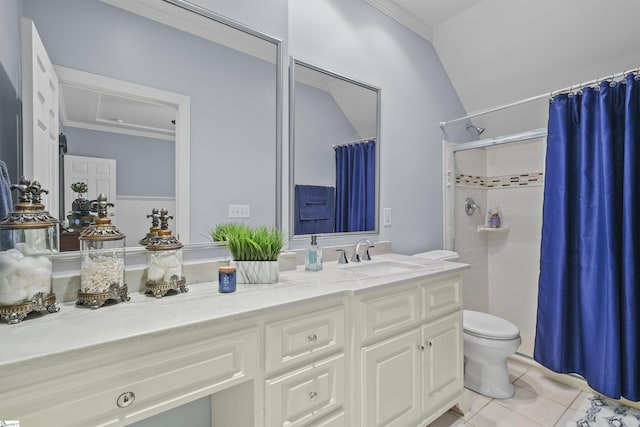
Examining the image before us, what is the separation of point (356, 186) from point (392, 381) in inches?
44.2

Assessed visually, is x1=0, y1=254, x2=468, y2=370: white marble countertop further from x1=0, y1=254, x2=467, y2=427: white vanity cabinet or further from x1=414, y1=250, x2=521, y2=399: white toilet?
x1=414, y1=250, x2=521, y2=399: white toilet

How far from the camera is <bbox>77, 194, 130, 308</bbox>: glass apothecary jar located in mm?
1034

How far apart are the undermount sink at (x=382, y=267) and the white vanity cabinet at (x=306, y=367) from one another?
55 cm

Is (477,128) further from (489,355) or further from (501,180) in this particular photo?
(489,355)

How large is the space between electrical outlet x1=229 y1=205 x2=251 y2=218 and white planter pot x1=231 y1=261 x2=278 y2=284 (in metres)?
0.29

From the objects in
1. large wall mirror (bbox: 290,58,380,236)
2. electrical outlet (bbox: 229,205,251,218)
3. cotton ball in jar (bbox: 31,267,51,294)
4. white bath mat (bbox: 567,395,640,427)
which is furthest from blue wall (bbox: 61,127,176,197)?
white bath mat (bbox: 567,395,640,427)

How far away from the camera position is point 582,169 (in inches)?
77.6

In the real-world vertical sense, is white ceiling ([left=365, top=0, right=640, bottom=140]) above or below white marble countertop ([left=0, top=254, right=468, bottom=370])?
above

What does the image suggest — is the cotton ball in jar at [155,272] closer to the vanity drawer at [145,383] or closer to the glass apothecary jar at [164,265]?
the glass apothecary jar at [164,265]

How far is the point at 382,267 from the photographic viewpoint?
6.37 feet

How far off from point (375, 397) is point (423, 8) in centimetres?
250

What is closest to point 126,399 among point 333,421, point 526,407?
point 333,421

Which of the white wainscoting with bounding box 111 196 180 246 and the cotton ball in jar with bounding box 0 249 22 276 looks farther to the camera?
the white wainscoting with bounding box 111 196 180 246

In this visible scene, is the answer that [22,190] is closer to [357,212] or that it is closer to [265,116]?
[265,116]
